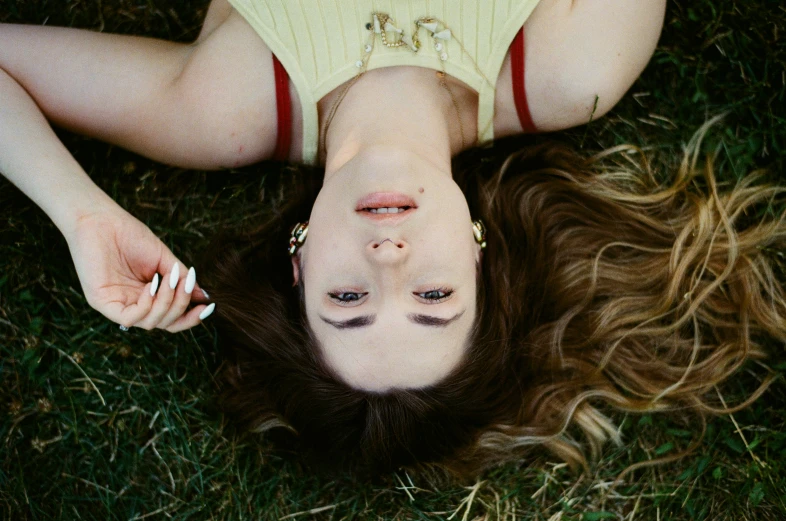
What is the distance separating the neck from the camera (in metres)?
2.82

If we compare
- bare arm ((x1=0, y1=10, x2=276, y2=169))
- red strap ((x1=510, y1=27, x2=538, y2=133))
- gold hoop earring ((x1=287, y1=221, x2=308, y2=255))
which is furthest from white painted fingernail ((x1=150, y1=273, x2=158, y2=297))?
red strap ((x1=510, y1=27, x2=538, y2=133))

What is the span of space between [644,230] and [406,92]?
145 centimetres

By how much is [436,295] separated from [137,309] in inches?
46.0

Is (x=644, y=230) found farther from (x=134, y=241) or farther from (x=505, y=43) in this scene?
(x=134, y=241)

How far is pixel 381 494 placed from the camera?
3.53m

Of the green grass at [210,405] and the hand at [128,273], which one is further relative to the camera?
the green grass at [210,405]

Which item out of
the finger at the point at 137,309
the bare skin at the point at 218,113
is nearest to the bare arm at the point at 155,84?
the bare skin at the point at 218,113

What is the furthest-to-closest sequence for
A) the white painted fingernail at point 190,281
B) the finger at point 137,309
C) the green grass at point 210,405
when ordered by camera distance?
1. the green grass at point 210,405
2. the white painted fingernail at point 190,281
3. the finger at point 137,309

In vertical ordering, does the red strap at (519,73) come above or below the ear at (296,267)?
above

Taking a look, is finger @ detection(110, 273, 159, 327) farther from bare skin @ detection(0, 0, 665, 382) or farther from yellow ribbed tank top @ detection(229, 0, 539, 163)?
yellow ribbed tank top @ detection(229, 0, 539, 163)

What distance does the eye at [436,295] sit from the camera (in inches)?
100

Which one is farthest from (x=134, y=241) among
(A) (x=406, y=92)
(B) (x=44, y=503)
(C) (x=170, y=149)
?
(B) (x=44, y=503)

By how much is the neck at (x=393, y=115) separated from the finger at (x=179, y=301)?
27.8 inches

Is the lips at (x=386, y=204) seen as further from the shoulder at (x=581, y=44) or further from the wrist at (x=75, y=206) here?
the wrist at (x=75, y=206)
